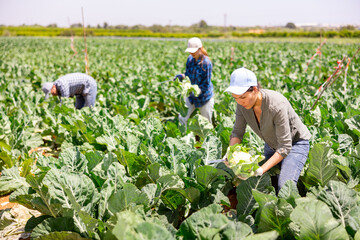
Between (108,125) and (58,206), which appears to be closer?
(58,206)

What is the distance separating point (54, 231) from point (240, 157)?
1471mm

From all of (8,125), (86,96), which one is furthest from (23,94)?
(8,125)

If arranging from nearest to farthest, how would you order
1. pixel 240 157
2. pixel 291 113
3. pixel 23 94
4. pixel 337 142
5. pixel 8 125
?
1. pixel 240 157
2. pixel 291 113
3. pixel 337 142
4. pixel 8 125
5. pixel 23 94

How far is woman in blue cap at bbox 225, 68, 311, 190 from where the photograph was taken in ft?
7.78

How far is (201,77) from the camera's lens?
14.9ft

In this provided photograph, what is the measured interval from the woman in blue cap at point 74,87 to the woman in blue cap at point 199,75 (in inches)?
72.1

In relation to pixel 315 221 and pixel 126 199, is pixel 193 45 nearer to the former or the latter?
pixel 126 199

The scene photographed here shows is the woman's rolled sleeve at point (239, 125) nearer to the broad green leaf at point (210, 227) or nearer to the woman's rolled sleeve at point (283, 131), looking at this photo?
the woman's rolled sleeve at point (283, 131)

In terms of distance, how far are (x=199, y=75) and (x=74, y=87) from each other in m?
2.29

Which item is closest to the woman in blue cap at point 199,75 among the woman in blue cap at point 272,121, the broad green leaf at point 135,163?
the woman in blue cap at point 272,121

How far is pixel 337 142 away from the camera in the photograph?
3.23 m

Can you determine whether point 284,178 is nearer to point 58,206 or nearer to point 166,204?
point 166,204

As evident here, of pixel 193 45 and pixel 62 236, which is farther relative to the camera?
pixel 193 45

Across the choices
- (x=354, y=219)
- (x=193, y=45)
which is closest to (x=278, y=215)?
(x=354, y=219)
